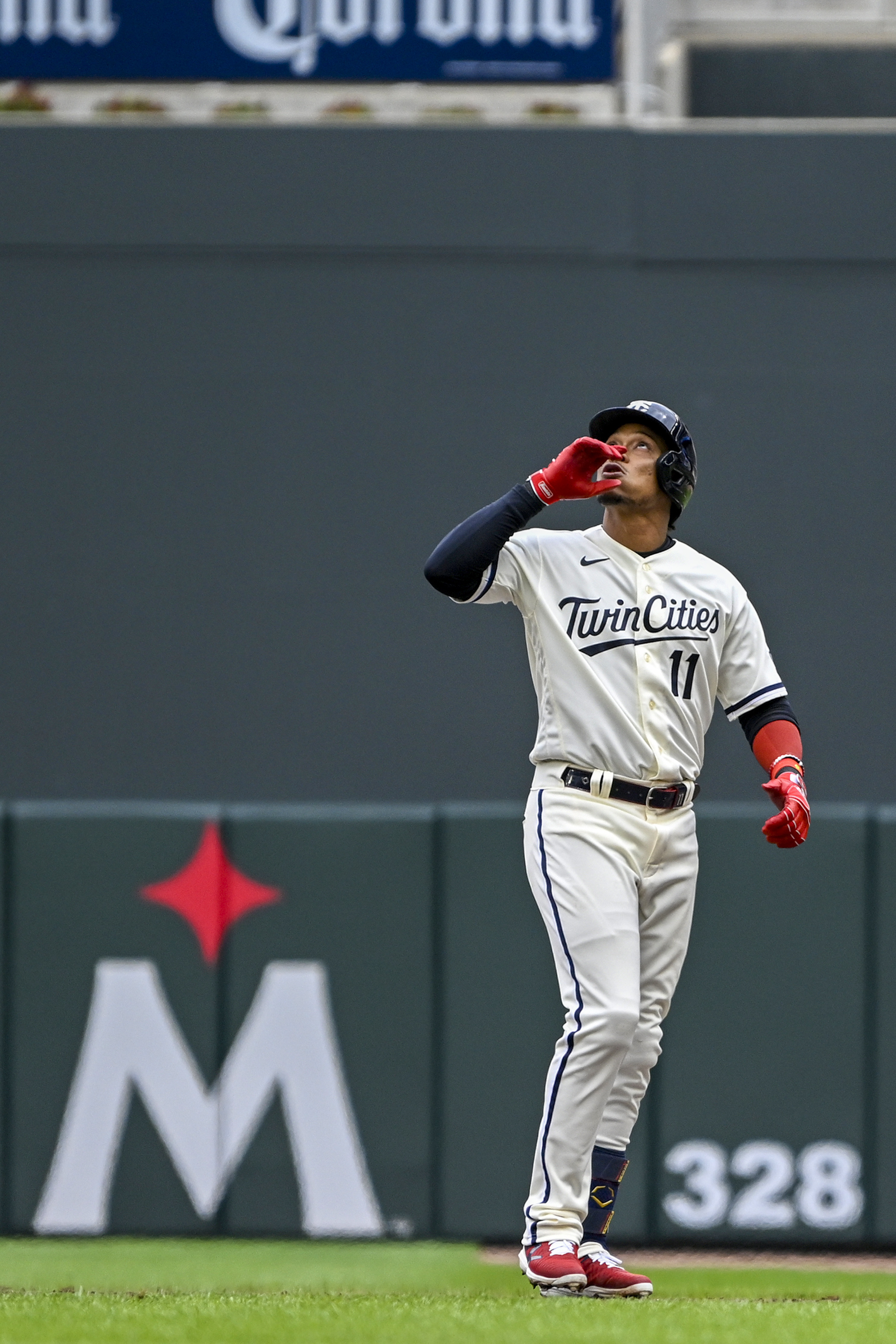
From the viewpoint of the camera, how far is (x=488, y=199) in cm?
697

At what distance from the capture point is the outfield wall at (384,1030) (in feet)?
15.6

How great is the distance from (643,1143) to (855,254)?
13.1 ft

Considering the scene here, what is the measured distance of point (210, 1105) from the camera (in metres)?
4.75

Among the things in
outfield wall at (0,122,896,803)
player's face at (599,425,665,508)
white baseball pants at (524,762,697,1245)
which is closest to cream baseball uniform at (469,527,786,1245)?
white baseball pants at (524,762,697,1245)

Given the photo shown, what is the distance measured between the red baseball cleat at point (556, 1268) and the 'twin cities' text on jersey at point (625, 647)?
A: 93 cm

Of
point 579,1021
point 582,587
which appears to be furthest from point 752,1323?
point 582,587

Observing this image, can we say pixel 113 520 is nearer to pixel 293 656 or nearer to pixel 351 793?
pixel 293 656

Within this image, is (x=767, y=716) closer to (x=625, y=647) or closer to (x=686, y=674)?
(x=686, y=674)

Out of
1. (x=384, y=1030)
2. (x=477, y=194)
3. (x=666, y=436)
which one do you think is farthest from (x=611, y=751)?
(x=477, y=194)

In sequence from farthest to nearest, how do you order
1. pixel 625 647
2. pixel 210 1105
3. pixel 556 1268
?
pixel 210 1105
pixel 625 647
pixel 556 1268

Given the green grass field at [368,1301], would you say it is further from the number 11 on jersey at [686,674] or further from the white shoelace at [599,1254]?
the number 11 on jersey at [686,674]

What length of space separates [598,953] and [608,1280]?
2.14 ft

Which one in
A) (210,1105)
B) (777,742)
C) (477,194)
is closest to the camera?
(777,742)

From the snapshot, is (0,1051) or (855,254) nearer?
(0,1051)
